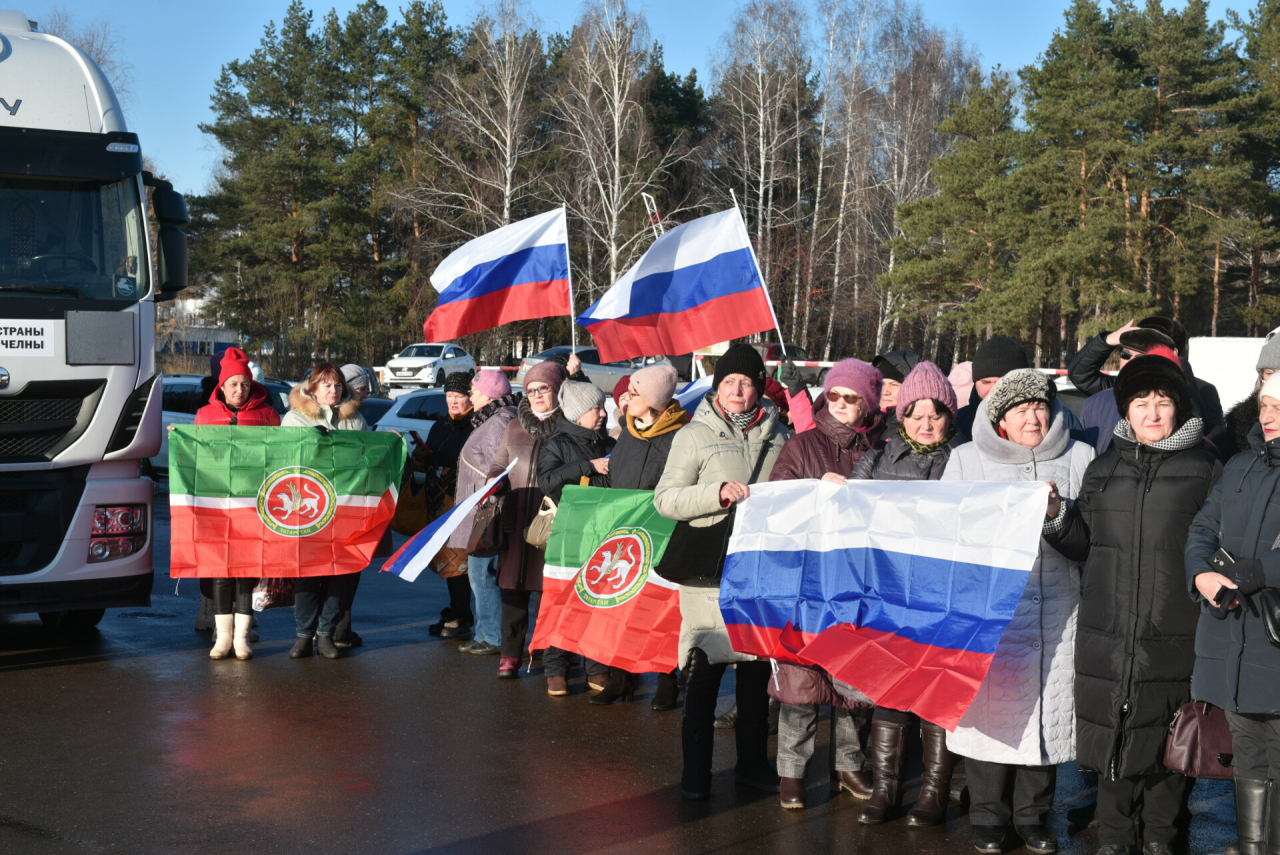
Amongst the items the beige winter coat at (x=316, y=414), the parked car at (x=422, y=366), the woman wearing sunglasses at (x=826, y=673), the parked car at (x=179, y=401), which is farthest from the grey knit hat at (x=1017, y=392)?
the parked car at (x=422, y=366)

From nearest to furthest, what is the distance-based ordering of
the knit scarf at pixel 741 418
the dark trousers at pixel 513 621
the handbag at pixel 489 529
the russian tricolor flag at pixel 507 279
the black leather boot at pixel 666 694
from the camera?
the knit scarf at pixel 741 418 → the black leather boot at pixel 666 694 → the handbag at pixel 489 529 → the dark trousers at pixel 513 621 → the russian tricolor flag at pixel 507 279

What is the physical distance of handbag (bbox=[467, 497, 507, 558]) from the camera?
7.73 m

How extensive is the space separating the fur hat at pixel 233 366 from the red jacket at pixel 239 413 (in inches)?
4.7

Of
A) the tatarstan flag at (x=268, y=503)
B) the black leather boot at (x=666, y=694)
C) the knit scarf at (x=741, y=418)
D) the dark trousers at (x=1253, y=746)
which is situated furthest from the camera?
the tatarstan flag at (x=268, y=503)

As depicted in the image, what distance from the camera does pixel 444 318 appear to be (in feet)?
32.7

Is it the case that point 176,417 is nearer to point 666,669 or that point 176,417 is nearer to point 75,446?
point 75,446

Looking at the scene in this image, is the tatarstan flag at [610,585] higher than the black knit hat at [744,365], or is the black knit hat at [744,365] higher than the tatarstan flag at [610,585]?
the black knit hat at [744,365]

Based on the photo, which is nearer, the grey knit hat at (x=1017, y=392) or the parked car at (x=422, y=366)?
the grey knit hat at (x=1017, y=392)

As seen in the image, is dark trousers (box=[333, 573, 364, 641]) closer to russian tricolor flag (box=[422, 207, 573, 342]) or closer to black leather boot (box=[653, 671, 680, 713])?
russian tricolor flag (box=[422, 207, 573, 342])

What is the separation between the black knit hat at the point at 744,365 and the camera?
5.79 m

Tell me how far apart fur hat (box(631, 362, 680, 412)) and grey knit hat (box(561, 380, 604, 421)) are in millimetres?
849

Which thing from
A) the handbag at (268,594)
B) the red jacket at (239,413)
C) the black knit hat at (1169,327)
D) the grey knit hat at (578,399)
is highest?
the black knit hat at (1169,327)

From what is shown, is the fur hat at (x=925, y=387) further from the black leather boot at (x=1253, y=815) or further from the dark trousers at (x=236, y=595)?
the dark trousers at (x=236, y=595)

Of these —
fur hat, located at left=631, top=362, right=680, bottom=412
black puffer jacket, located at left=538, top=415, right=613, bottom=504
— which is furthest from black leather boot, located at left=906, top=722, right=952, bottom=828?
black puffer jacket, located at left=538, top=415, right=613, bottom=504
